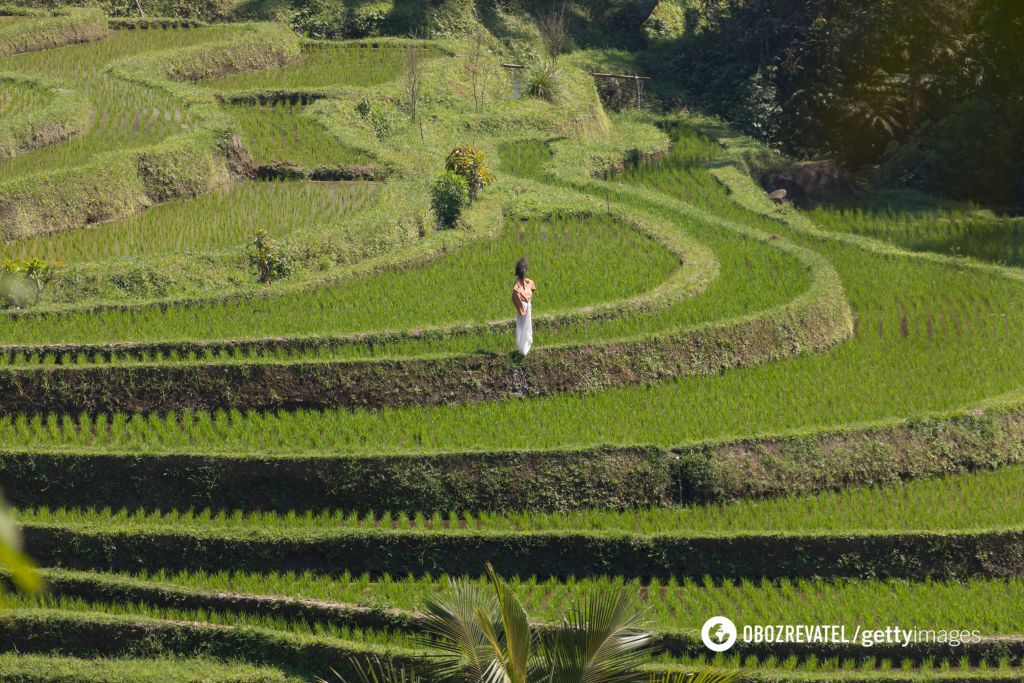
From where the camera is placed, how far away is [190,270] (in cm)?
2166

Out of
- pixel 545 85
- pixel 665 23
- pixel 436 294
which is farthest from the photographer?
pixel 665 23

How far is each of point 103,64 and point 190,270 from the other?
41.2 feet

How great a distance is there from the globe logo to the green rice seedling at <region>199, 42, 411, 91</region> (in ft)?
66.6

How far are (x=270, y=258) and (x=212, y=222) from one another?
317cm

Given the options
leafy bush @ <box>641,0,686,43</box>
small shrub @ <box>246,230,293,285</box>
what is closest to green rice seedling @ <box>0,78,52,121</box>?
small shrub @ <box>246,230,293,285</box>

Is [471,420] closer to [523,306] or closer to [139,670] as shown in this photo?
[523,306]

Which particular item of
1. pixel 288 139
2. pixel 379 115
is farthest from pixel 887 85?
pixel 288 139

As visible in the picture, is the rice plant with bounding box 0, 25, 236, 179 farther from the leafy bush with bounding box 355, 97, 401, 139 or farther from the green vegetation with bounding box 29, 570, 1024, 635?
the green vegetation with bounding box 29, 570, 1024, 635

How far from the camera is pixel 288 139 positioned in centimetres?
2878

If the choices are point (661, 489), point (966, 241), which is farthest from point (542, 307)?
point (966, 241)

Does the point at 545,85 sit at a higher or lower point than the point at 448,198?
higher

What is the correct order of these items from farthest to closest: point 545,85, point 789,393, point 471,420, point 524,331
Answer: point 545,85 → point 789,393 → point 524,331 → point 471,420

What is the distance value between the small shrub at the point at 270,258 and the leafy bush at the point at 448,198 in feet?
10.8

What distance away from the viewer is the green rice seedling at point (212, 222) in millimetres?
23016
